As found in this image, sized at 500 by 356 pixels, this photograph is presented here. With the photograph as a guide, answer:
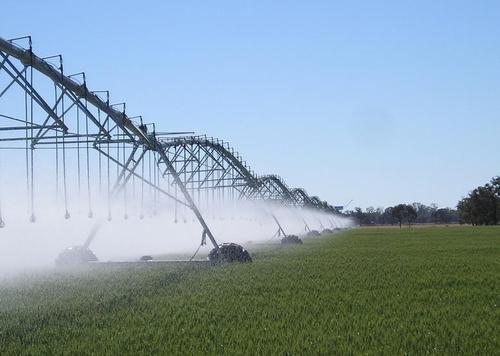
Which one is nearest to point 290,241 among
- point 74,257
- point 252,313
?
point 74,257

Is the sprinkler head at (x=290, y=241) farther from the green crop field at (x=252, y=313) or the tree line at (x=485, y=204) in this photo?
the tree line at (x=485, y=204)

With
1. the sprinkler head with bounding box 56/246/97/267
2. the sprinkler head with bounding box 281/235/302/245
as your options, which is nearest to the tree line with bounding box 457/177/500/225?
the sprinkler head with bounding box 281/235/302/245

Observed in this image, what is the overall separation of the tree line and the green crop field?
154150 millimetres

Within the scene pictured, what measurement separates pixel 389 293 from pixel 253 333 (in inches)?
295

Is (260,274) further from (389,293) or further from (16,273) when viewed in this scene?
(16,273)

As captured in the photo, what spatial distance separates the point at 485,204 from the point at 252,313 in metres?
167

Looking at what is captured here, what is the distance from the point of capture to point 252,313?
51.4ft

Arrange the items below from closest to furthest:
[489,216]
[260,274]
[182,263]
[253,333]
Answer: [253,333] → [260,274] → [182,263] → [489,216]

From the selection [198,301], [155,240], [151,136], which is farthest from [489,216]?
[198,301]

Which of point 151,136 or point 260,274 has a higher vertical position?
point 151,136

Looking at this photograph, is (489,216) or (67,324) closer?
(67,324)

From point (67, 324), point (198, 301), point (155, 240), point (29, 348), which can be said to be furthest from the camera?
point (155, 240)

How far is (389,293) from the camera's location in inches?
765

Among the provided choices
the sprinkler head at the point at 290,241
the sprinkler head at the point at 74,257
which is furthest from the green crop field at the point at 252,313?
the sprinkler head at the point at 290,241
